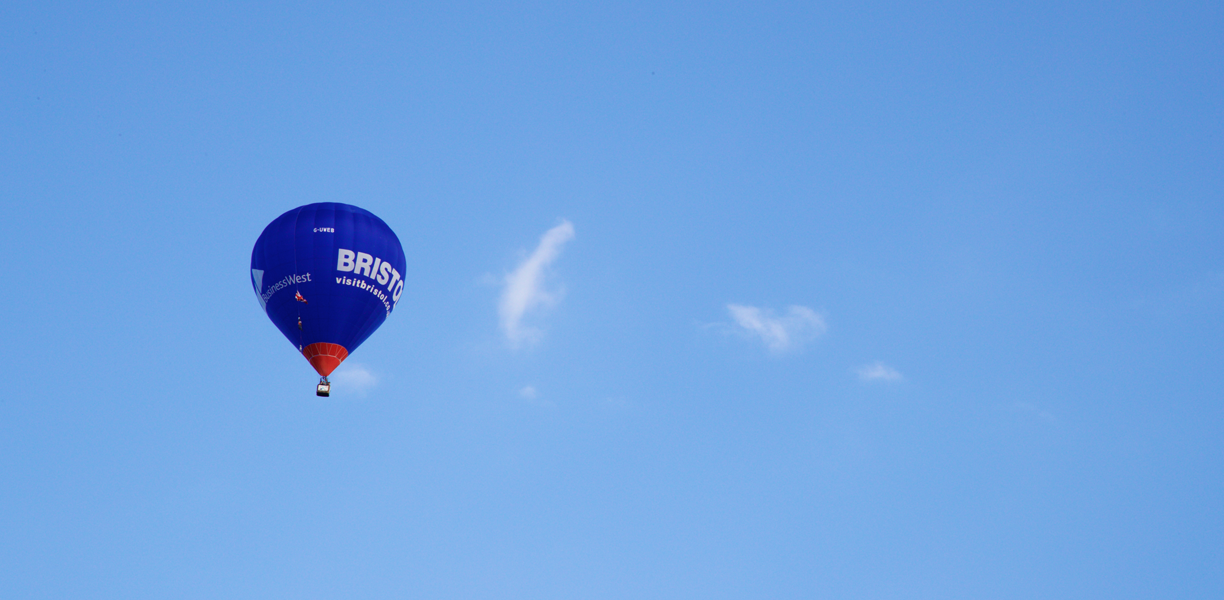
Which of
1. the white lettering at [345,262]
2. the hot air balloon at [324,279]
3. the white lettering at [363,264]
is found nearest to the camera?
the hot air balloon at [324,279]

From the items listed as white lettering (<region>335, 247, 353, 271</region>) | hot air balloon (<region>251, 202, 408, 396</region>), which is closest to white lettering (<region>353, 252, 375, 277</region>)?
hot air balloon (<region>251, 202, 408, 396</region>)

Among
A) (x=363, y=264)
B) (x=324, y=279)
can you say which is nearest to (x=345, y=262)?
(x=363, y=264)

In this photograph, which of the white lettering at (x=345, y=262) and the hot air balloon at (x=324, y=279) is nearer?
the hot air balloon at (x=324, y=279)

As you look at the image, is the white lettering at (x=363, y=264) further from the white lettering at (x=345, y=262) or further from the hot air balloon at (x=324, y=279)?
the white lettering at (x=345, y=262)

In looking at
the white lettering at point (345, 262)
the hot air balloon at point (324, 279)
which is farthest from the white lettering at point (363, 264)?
the white lettering at point (345, 262)

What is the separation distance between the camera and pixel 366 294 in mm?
49375

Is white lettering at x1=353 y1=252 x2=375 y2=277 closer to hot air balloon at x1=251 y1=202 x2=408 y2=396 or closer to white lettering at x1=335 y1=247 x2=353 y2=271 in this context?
hot air balloon at x1=251 y1=202 x2=408 y2=396

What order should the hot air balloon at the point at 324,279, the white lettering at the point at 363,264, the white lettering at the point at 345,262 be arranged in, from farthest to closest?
the white lettering at the point at 363,264 → the white lettering at the point at 345,262 → the hot air balloon at the point at 324,279

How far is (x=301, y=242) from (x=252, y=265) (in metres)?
2.80

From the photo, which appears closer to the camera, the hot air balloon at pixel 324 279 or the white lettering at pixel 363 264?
the hot air balloon at pixel 324 279

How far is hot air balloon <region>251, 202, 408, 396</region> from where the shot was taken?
159 ft

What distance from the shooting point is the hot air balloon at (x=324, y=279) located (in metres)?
48.4

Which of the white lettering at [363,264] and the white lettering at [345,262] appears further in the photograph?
the white lettering at [363,264]

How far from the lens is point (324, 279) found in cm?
4847
